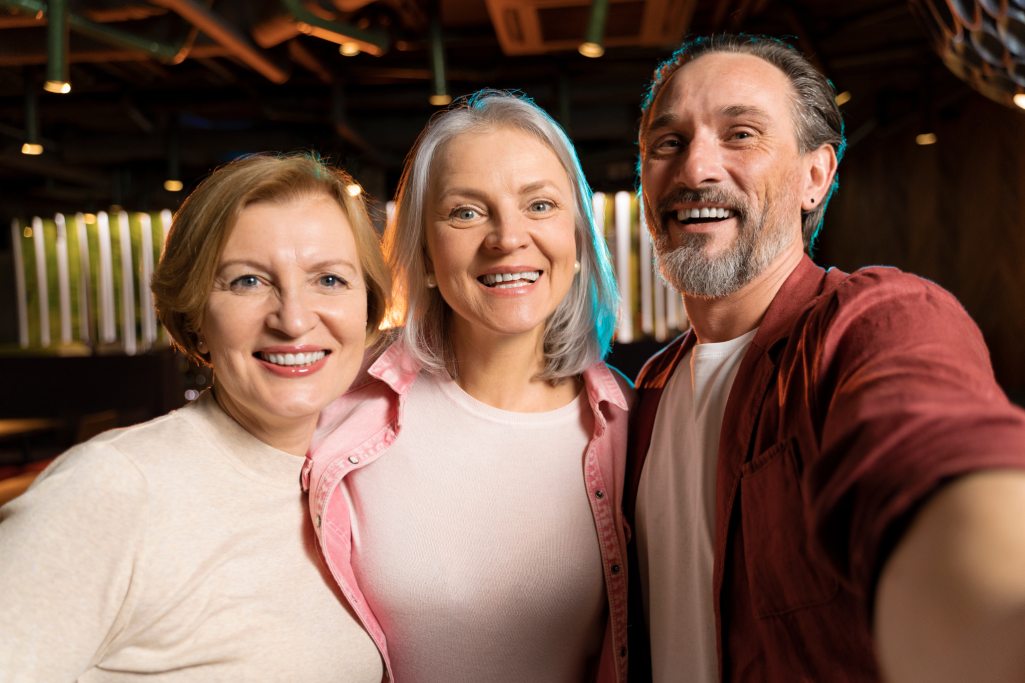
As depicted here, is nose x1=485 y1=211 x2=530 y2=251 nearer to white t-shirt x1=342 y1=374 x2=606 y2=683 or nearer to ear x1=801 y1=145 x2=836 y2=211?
white t-shirt x1=342 y1=374 x2=606 y2=683

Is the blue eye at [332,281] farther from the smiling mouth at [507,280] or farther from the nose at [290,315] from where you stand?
the smiling mouth at [507,280]

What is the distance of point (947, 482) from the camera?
2.03 feet

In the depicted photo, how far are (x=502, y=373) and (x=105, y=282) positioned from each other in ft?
29.3

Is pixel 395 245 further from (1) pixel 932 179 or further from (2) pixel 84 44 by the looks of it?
(1) pixel 932 179

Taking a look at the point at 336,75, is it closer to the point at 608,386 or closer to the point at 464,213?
the point at 464,213

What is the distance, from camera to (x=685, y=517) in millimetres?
1438

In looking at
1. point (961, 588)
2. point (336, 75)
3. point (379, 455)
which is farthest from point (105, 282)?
point (961, 588)

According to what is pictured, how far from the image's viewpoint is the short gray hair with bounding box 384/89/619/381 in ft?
5.92

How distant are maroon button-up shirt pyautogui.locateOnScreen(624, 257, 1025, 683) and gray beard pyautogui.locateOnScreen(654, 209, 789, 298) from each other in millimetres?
89

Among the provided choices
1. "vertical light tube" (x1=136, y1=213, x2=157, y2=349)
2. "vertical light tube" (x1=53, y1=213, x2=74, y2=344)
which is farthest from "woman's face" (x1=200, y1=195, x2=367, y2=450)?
"vertical light tube" (x1=53, y1=213, x2=74, y2=344)

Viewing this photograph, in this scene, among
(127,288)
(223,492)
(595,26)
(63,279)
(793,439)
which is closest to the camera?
(793,439)

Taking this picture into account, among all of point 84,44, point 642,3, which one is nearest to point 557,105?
point 642,3

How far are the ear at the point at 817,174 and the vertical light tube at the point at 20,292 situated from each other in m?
10.3

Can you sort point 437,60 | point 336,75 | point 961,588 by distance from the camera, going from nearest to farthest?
point 961,588
point 437,60
point 336,75
